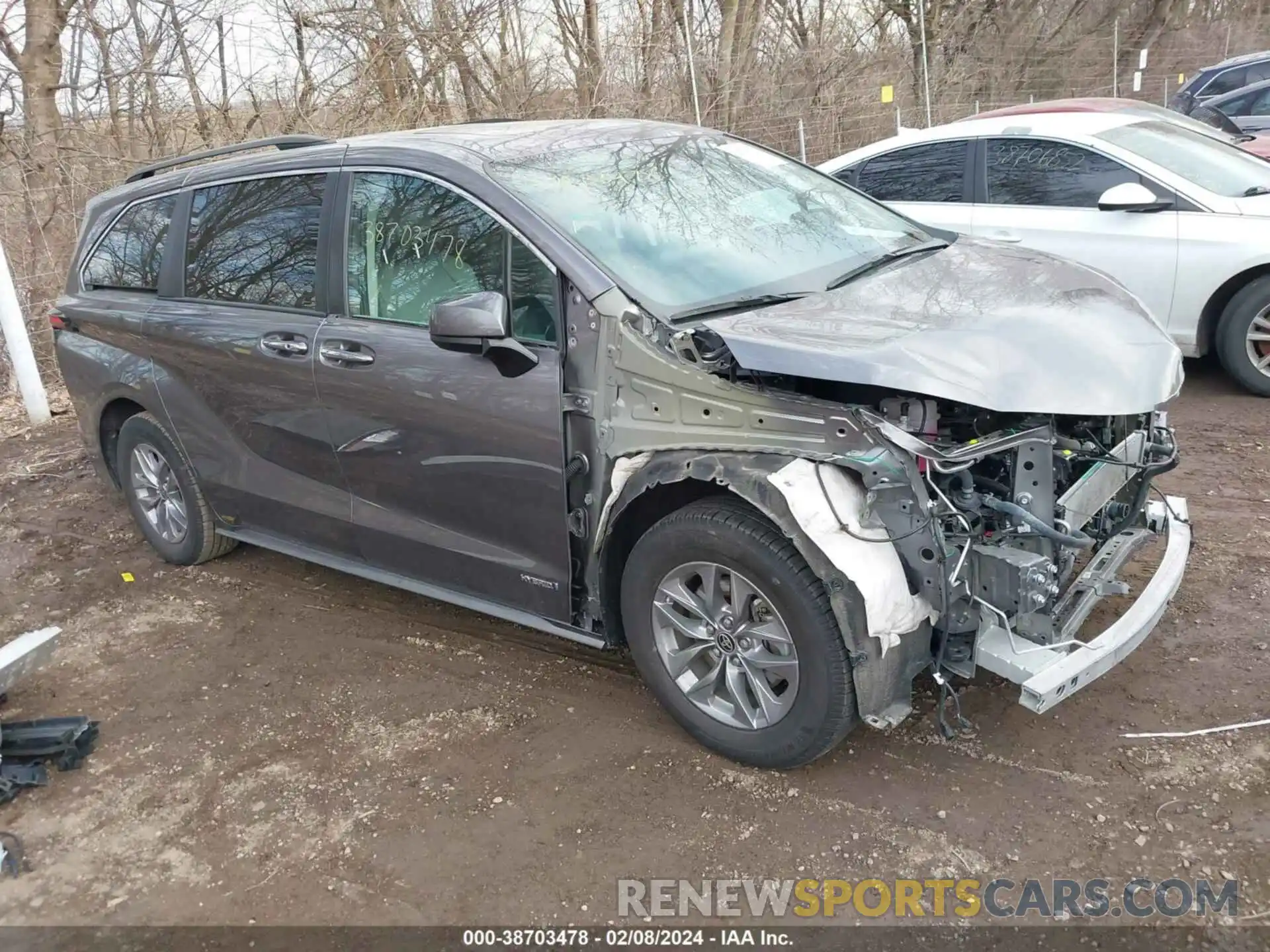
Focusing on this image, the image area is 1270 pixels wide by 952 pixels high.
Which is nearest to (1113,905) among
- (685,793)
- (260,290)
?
(685,793)

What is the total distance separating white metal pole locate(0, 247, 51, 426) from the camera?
748cm

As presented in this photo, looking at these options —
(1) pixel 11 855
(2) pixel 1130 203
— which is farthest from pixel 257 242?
(2) pixel 1130 203

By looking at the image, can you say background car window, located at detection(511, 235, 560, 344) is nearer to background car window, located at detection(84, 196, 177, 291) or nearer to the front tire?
the front tire

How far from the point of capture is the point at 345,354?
3.71 metres

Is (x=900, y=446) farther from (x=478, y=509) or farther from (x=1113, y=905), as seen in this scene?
(x=478, y=509)

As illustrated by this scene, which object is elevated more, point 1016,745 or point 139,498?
point 139,498

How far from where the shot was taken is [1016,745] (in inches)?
125

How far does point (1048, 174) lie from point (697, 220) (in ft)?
12.3

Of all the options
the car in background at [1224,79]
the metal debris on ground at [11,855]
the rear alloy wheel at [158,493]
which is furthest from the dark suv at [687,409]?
the car in background at [1224,79]

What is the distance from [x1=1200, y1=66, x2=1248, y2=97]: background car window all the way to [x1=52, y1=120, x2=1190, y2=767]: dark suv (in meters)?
11.5

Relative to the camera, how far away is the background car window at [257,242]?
3928 millimetres

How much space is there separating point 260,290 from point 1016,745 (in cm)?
333

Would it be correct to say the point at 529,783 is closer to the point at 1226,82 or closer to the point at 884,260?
the point at 884,260

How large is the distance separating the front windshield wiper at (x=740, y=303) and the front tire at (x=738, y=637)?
595mm
